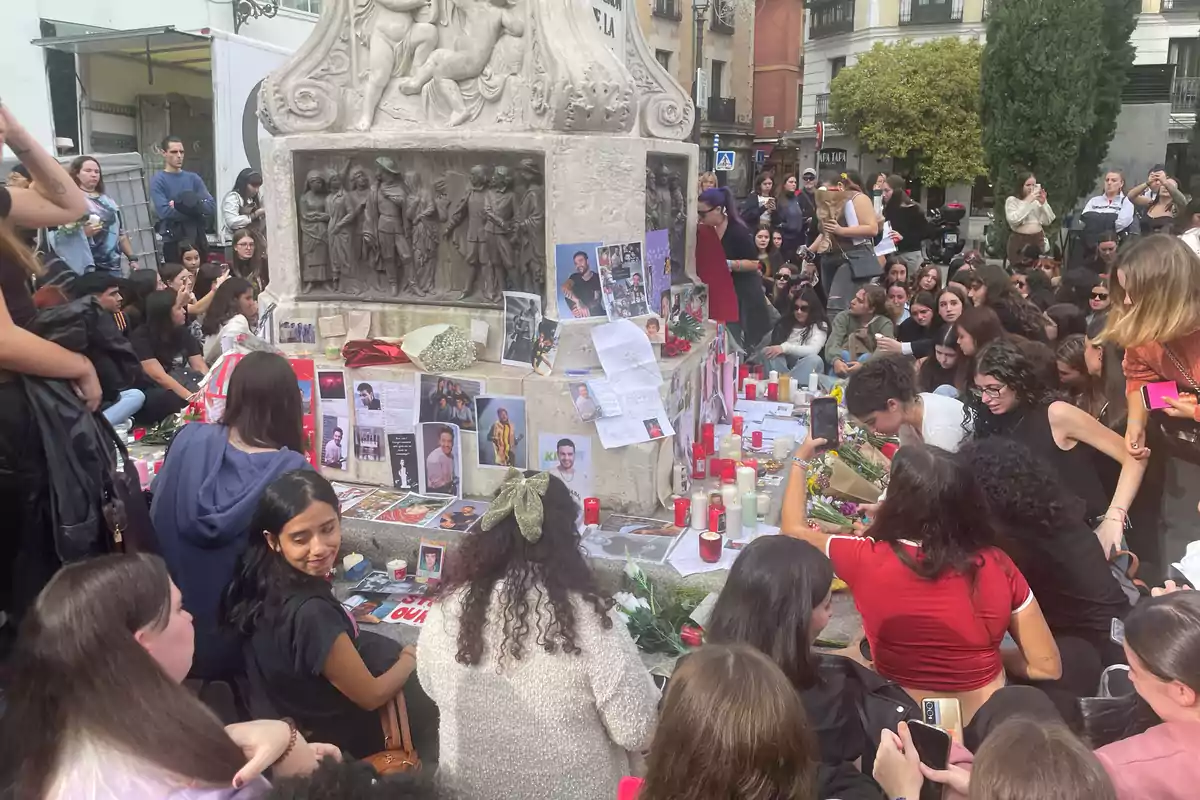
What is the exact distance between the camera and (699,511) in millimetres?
4477

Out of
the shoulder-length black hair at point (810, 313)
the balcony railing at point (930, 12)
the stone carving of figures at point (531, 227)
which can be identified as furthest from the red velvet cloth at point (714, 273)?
the balcony railing at point (930, 12)

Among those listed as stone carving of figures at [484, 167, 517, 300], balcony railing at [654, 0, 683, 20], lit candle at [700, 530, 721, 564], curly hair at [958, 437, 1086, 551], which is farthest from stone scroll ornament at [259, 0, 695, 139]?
balcony railing at [654, 0, 683, 20]

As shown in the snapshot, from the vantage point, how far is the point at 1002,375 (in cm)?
401

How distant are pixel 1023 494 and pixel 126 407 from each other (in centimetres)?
487

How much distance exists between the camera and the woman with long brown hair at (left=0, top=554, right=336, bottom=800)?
163 centimetres

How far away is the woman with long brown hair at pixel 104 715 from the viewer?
5.36 feet

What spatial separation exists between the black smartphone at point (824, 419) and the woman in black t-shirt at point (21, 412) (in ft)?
8.38

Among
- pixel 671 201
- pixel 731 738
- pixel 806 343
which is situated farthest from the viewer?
pixel 806 343

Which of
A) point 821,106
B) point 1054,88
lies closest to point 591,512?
point 1054,88

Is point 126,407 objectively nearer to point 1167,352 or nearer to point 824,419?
point 824,419

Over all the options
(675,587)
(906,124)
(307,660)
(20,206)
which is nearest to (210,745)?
(307,660)

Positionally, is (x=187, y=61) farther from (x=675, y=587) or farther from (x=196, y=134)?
(x=675, y=587)

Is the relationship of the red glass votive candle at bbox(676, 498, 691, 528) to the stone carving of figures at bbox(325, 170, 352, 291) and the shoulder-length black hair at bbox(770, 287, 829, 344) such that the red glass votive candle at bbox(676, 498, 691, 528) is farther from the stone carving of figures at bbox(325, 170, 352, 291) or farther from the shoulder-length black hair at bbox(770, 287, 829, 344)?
the shoulder-length black hair at bbox(770, 287, 829, 344)

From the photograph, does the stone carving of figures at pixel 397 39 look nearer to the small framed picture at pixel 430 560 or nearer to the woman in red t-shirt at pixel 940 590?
the small framed picture at pixel 430 560
